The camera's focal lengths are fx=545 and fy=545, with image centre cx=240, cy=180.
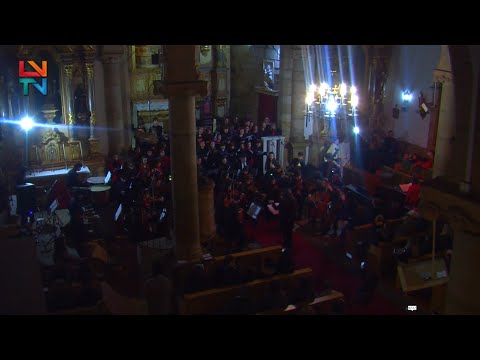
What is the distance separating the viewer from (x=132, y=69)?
21688mm

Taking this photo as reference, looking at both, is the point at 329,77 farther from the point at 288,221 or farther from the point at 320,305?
the point at 320,305

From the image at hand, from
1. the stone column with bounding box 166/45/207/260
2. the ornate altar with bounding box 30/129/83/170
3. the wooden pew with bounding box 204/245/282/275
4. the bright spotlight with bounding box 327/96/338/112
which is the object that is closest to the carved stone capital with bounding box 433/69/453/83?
the bright spotlight with bounding box 327/96/338/112

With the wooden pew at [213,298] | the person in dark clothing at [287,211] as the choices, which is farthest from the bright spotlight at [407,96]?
the wooden pew at [213,298]

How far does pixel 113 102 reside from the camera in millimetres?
17297

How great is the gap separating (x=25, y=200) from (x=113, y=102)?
5.43 meters

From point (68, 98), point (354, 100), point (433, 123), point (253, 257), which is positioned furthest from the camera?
point (433, 123)

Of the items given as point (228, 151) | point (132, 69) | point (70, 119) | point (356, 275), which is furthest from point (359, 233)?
point (132, 69)

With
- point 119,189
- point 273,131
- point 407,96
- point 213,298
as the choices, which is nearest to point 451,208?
point 213,298

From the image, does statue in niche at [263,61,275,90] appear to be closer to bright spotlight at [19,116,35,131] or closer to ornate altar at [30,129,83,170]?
ornate altar at [30,129,83,170]

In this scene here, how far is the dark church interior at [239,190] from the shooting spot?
736 centimetres

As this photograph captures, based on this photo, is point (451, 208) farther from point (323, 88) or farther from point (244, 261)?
point (323, 88)

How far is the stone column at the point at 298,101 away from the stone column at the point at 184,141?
8.23m

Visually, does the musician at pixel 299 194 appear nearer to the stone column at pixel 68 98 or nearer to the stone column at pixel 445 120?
the stone column at pixel 445 120

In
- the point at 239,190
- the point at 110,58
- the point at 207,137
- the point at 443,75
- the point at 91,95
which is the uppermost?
the point at 110,58
